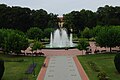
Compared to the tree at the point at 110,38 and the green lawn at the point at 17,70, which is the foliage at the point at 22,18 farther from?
the green lawn at the point at 17,70

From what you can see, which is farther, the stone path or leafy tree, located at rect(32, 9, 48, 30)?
leafy tree, located at rect(32, 9, 48, 30)

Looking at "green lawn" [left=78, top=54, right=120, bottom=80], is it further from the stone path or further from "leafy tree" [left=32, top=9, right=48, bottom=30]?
"leafy tree" [left=32, top=9, right=48, bottom=30]

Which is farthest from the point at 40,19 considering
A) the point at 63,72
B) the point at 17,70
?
the point at 63,72

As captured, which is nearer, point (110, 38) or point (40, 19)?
point (110, 38)

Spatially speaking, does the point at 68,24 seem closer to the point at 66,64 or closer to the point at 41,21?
the point at 41,21

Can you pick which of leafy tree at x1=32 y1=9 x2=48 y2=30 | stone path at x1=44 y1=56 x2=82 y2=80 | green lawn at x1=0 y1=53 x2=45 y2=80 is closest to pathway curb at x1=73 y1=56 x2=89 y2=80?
stone path at x1=44 y1=56 x2=82 y2=80

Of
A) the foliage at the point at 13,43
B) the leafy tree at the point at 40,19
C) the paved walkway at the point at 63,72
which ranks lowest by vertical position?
the paved walkway at the point at 63,72

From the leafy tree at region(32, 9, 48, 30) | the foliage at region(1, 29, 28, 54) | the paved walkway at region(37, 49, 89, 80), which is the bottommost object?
the paved walkway at region(37, 49, 89, 80)

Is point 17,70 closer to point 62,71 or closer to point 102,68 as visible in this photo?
point 62,71

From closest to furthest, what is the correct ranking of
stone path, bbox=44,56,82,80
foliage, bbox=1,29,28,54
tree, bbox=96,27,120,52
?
stone path, bbox=44,56,82,80, foliage, bbox=1,29,28,54, tree, bbox=96,27,120,52

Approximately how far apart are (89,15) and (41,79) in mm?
76626

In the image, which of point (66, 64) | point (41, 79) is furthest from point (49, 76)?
point (66, 64)

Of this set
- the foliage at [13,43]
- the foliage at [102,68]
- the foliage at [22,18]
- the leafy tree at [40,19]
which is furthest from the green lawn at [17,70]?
the leafy tree at [40,19]

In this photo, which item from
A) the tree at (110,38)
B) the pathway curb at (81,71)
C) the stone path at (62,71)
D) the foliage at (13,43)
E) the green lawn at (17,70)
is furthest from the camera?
the tree at (110,38)
